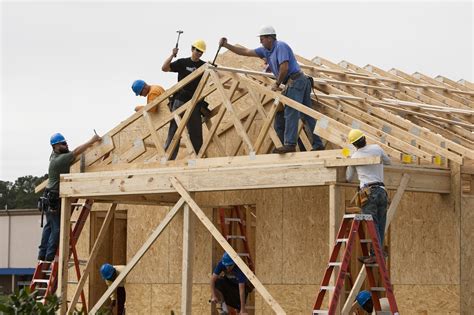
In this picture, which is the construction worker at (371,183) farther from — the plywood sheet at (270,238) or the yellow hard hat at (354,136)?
the plywood sheet at (270,238)

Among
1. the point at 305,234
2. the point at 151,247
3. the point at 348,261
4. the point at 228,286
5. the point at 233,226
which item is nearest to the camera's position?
the point at 348,261

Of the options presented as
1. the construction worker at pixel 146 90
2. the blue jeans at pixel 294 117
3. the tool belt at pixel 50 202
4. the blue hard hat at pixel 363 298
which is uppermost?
the construction worker at pixel 146 90

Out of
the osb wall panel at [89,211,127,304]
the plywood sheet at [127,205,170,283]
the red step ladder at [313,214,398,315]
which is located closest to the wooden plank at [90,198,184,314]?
the plywood sheet at [127,205,170,283]

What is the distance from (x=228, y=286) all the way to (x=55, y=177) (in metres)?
3.33

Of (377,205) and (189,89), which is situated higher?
(189,89)

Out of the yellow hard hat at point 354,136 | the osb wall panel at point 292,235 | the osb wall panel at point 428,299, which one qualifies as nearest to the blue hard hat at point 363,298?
the osb wall panel at point 428,299

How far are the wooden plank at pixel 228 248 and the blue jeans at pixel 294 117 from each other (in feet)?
5.01

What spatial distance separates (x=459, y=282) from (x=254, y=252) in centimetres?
467

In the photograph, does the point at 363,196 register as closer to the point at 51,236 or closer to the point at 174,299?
the point at 174,299

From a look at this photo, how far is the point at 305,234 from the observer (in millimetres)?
17031

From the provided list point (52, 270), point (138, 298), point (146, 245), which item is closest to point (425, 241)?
point (146, 245)

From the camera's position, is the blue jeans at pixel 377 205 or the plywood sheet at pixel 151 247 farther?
the plywood sheet at pixel 151 247

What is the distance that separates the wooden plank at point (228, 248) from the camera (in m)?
14.4

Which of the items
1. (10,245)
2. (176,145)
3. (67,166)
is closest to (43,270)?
(67,166)
